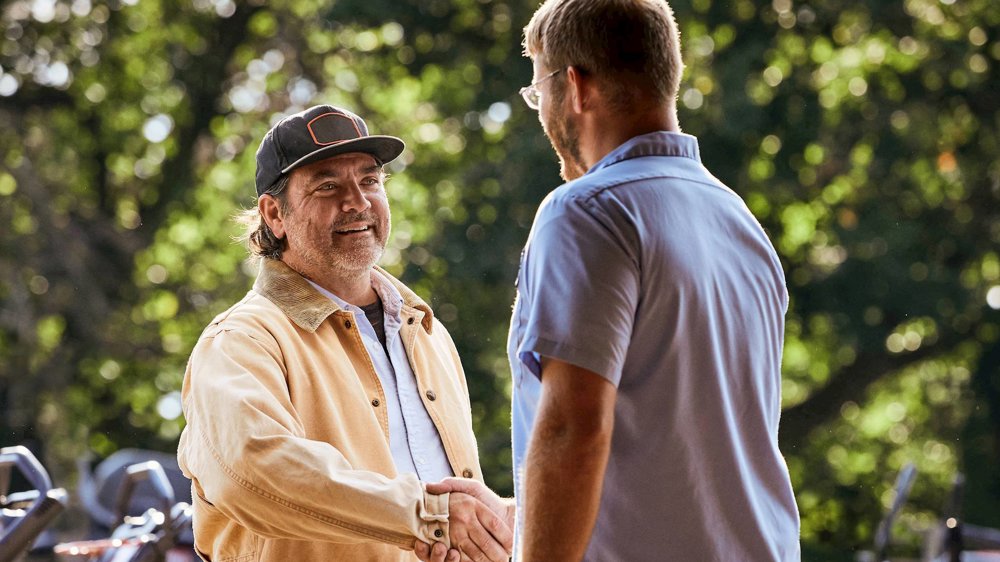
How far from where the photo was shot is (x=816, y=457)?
12281 millimetres

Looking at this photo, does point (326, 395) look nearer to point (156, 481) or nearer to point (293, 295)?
point (293, 295)

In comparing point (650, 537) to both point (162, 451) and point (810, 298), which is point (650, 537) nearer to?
point (810, 298)

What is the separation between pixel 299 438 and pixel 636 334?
0.81 meters

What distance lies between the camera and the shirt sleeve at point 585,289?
1.56m

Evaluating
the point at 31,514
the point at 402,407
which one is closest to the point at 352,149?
the point at 402,407

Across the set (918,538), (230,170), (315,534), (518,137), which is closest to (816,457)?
(918,538)

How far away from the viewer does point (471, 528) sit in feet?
7.62

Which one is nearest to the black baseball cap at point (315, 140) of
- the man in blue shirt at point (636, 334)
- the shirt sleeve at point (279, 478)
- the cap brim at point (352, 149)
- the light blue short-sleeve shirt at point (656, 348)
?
the cap brim at point (352, 149)

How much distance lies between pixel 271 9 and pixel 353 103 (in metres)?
1.54

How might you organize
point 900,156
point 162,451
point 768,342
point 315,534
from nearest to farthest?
point 768,342
point 315,534
point 900,156
point 162,451

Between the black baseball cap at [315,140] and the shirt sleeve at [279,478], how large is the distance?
51cm

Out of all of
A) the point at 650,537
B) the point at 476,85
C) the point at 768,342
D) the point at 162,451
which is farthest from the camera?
the point at 162,451

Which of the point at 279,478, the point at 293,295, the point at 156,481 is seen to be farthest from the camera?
the point at 156,481

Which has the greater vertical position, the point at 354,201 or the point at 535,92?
the point at 535,92
